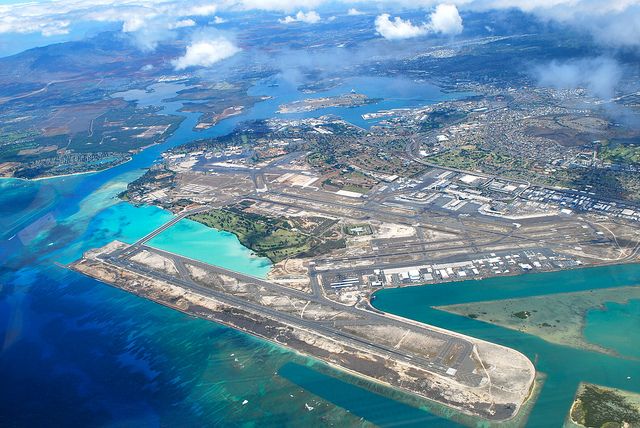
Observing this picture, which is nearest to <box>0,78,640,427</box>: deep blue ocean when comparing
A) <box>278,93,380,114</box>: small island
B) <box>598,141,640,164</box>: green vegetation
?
<box>598,141,640,164</box>: green vegetation

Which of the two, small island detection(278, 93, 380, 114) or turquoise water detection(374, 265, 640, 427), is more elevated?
small island detection(278, 93, 380, 114)

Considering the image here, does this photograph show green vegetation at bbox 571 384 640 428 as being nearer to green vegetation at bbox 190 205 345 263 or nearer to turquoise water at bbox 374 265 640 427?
turquoise water at bbox 374 265 640 427

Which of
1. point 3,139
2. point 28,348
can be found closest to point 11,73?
point 3,139

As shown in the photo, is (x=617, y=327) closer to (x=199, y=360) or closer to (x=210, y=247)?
(x=199, y=360)

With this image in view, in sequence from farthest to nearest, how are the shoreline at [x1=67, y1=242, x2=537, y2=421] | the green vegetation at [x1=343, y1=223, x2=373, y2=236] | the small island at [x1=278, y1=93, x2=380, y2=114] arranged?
the small island at [x1=278, y1=93, x2=380, y2=114] → the green vegetation at [x1=343, y1=223, x2=373, y2=236] → the shoreline at [x1=67, y1=242, x2=537, y2=421]

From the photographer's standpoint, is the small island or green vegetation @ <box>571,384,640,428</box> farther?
the small island
